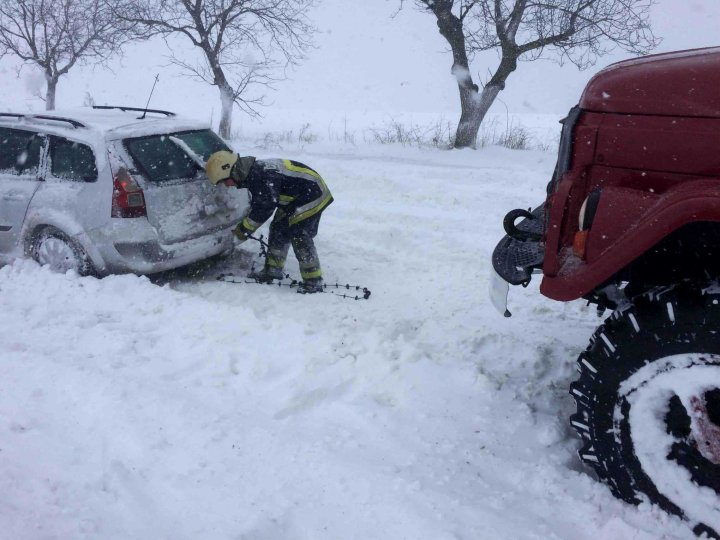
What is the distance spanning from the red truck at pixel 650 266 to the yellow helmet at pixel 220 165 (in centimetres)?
307

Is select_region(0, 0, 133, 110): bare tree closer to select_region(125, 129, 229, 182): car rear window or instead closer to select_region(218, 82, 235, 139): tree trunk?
select_region(218, 82, 235, 139): tree trunk

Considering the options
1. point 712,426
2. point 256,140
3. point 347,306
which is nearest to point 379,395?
point 347,306

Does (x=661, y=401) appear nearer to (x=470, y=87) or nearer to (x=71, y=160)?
(x=71, y=160)

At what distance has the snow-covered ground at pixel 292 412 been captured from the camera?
244 cm

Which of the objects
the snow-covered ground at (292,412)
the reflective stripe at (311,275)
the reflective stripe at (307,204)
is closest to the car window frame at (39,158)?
the snow-covered ground at (292,412)

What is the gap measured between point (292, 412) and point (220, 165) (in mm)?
2474

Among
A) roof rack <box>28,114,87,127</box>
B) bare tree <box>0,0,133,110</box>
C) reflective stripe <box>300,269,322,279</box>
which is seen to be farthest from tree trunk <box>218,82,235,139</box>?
reflective stripe <box>300,269,322,279</box>

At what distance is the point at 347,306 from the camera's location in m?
4.68

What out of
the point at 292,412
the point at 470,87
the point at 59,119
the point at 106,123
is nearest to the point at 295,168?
the point at 106,123

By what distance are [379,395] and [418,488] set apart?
32.5 inches

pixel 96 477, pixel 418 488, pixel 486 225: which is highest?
pixel 486 225

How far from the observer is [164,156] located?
4.89m

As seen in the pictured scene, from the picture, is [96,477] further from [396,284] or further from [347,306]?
[396,284]

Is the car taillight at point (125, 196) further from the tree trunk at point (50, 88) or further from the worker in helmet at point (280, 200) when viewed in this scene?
the tree trunk at point (50, 88)
